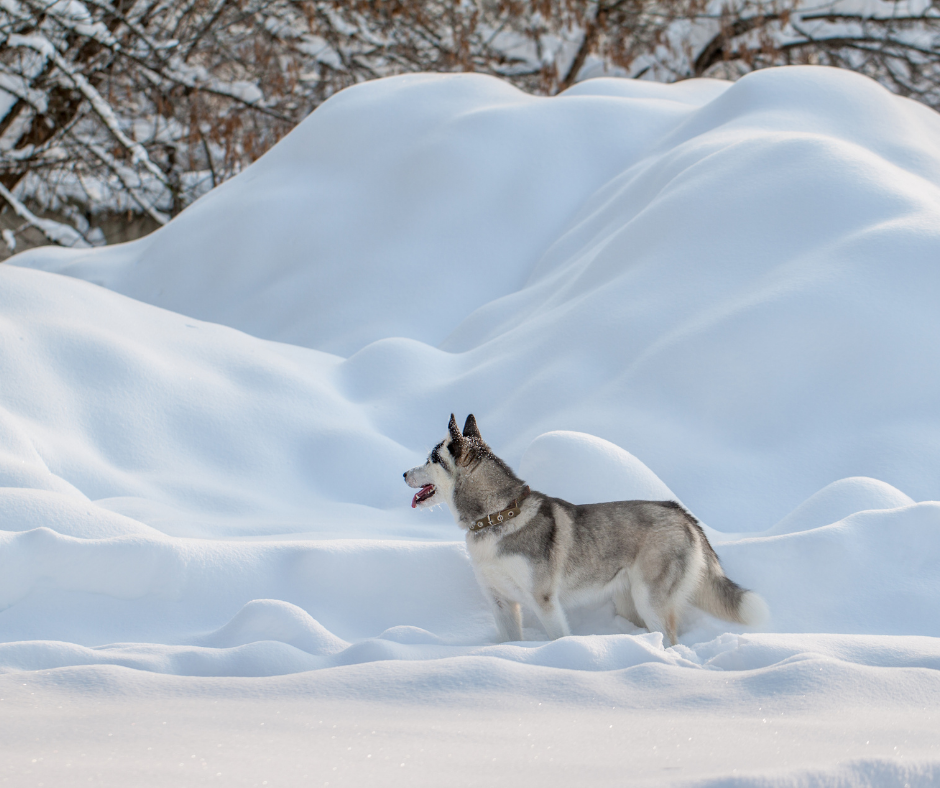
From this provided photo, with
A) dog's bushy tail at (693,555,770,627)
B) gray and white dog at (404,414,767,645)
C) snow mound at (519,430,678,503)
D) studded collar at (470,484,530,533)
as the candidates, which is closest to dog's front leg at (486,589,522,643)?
gray and white dog at (404,414,767,645)

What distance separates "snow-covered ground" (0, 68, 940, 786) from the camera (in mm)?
2148

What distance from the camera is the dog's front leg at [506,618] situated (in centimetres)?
333

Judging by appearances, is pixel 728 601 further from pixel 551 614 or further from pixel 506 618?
pixel 506 618

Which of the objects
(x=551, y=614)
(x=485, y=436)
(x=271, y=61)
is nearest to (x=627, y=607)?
(x=551, y=614)

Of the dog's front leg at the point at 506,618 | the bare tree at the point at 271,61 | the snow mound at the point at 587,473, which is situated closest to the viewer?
the dog's front leg at the point at 506,618

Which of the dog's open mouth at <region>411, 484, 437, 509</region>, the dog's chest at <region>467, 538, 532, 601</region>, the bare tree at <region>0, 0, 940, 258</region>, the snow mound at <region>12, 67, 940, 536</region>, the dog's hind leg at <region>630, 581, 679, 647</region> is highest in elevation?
the bare tree at <region>0, 0, 940, 258</region>

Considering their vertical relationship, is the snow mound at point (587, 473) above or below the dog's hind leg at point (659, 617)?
above

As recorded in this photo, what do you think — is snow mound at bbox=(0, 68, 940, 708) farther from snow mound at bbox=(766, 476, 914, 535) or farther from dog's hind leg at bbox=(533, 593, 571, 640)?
dog's hind leg at bbox=(533, 593, 571, 640)

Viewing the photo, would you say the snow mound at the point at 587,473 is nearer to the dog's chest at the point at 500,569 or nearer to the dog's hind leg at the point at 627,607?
the dog's hind leg at the point at 627,607

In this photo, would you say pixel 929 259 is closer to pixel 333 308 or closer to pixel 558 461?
pixel 558 461

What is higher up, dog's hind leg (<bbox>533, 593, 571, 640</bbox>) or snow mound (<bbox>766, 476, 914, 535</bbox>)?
snow mound (<bbox>766, 476, 914, 535</bbox>)

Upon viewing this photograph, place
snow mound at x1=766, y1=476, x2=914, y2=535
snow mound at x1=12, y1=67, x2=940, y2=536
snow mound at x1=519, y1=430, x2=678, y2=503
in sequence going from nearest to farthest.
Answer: snow mound at x1=766, y1=476, x2=914, y2=535 → snow mound at x1=519, y1=430, x2=678, y2=503 → snow mound at x1=12, y1=67, x2=940, y2=536

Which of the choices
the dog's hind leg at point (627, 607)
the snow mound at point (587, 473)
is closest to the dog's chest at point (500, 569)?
the dog's hind leg at point (627, 607)

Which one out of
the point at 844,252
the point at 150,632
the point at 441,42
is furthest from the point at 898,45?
the point at 150,632
